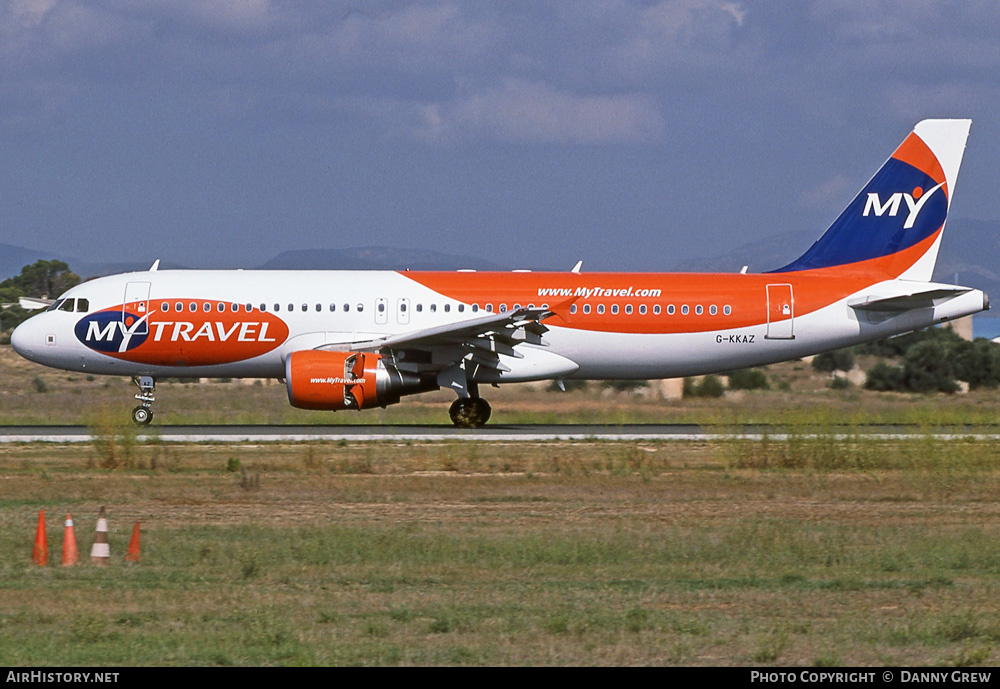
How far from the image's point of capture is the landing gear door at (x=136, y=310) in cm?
2841

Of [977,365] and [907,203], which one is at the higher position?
[907,203]

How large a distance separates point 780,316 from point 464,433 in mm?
7710

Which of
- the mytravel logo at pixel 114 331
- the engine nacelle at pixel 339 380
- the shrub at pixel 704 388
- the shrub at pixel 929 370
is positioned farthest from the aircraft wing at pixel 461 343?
the shrub at pixel 929 370

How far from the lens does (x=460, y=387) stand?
28375 millimetres

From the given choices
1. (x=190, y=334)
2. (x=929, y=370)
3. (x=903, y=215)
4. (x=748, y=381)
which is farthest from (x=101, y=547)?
(x=929, y=370)

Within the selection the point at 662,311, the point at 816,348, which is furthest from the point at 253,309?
the point at 816,348

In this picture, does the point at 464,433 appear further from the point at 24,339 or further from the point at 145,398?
the point at 24,339

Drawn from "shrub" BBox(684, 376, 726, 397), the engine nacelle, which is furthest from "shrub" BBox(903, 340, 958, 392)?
the engine nacelle

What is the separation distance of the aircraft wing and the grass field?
3396 mm

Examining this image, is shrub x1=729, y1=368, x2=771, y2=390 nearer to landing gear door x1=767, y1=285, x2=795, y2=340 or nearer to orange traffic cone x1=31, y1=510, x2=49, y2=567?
landing gear door x1=767, y1=285, x2=795, y2=340

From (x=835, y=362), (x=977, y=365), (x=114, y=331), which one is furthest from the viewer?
(x=835, y=362)

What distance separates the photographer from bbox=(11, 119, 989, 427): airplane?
28.3 metres

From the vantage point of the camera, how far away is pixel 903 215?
30391mm
